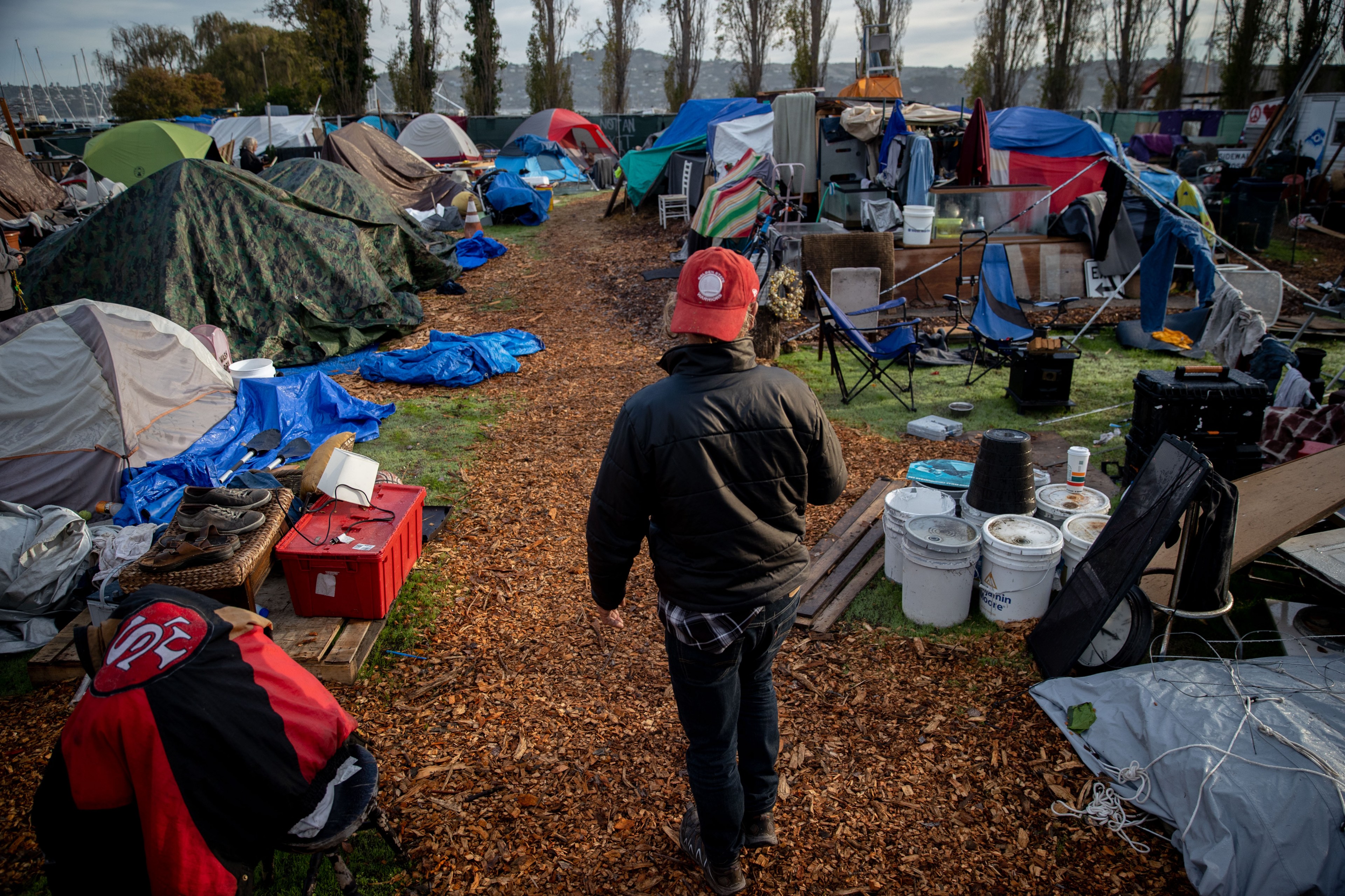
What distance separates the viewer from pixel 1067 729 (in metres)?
3.19

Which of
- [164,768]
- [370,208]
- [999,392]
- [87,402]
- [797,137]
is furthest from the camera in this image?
[797,137]

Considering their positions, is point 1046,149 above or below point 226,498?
above

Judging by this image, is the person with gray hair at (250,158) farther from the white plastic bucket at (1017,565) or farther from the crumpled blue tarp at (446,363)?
the white plastic bucket at (1017,565)

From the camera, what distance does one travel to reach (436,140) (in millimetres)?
23578

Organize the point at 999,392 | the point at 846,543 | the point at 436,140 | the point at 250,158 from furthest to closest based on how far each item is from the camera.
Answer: the point at 436,140 < the point at 250,158 < the point at 999,392 < the point at 846,543

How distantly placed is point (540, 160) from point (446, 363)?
1697 cm

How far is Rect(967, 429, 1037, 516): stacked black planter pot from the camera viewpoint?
409 centimetres

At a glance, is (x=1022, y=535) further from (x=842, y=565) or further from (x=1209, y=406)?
(x=1209, y=406)

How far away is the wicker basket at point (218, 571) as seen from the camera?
3.78m

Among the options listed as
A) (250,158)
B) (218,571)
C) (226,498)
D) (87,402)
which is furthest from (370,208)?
(218,571)

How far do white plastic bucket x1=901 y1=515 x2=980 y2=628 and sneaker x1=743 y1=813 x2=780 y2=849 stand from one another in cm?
168

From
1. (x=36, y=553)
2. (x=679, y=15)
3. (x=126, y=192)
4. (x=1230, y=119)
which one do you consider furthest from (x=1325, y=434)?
(x=679, y=15)

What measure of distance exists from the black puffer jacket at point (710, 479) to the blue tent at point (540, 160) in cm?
2193

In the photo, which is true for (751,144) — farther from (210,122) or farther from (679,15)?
(679,15)
